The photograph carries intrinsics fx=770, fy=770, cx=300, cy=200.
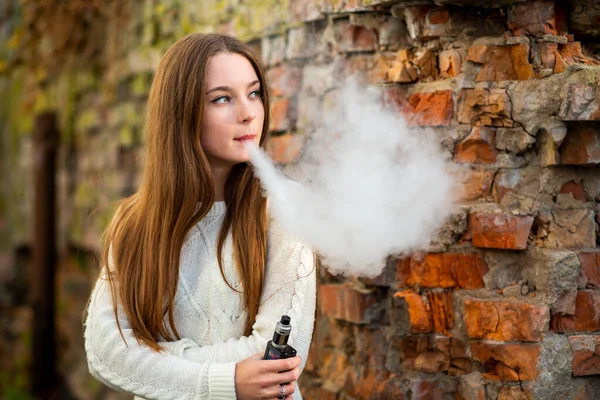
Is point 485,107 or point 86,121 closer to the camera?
point 485,107

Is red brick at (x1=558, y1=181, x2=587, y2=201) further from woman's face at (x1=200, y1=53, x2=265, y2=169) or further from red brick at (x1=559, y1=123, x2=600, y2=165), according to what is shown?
woman's face at (x1=200, y1=53, x2=265, y2=169)

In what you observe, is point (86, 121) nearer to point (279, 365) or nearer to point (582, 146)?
point (279, 365)

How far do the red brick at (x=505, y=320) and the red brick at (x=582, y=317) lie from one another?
0.05 metres

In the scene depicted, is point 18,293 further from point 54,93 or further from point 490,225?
point 490,225

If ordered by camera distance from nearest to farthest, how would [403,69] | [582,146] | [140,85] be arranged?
[582,146]
[403,69]
[140,85]

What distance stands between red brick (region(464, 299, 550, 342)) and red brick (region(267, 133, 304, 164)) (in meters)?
0.79

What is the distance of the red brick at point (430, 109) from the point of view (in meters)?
2.10

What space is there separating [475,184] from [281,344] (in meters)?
0.69

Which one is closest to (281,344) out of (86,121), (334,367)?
(334,367)

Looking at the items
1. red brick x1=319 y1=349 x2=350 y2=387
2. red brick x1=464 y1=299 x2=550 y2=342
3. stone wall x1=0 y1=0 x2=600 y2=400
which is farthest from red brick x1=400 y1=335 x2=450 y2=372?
red brick x1=319 y1=349 x2=350 y2=387

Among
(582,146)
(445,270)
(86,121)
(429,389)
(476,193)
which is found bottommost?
(429,389)

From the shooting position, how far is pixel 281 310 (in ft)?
6.44

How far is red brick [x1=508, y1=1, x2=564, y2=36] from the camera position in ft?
6.53

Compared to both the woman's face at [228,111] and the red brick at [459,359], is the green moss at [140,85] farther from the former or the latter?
the red brick at [459,359]
